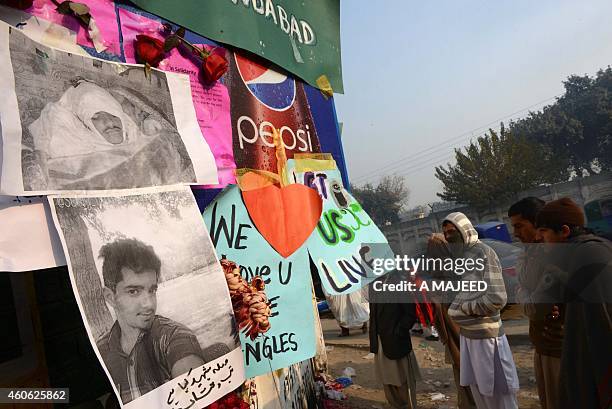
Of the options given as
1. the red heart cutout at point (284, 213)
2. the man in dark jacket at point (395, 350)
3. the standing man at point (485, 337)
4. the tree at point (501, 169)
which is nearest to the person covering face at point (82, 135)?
the red heart cutout at point (284, 213)

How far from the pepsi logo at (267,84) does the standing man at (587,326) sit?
159 cm

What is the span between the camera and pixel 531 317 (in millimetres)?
2594

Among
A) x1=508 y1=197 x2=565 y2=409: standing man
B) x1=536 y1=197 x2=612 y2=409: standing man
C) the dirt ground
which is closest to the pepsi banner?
x1=536 y1=197 x2=612 y2=409: standing man

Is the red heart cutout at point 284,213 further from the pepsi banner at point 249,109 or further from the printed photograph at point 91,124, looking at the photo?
the printed photograph at point 91,124

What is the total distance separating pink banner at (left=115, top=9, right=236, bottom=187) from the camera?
1.12m

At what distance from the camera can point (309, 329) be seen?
4.27 feet

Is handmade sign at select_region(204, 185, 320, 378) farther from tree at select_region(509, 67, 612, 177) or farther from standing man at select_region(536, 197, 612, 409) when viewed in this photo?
tree at select_region(509, 67, 612, 177)

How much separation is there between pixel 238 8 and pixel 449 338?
11.3 ft

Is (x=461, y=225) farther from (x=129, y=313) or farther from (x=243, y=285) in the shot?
(x=129, y=313)

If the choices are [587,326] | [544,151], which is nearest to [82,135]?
[587,326]

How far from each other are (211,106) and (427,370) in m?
5.17

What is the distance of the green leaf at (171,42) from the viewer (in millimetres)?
1104

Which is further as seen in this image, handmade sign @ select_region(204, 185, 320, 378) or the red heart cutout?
the red heart cutout

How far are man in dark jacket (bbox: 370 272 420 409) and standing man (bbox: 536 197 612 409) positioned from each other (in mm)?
2013
